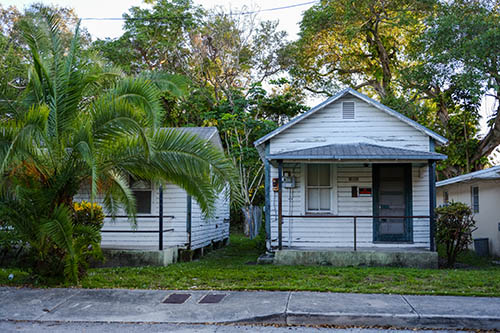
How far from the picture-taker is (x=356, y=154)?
12.3 metres

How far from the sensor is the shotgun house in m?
13.5

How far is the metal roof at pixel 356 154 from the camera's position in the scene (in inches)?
477

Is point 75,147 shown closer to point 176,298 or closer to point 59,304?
point 59,304

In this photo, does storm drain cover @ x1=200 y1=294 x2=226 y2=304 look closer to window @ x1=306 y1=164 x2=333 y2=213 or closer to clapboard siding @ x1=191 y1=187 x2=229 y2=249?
clapboard siding @ x1=191 y1=187 x2=229 y2=249

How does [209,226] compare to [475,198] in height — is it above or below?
below

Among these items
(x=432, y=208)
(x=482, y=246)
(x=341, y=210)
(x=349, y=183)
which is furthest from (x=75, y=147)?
(x=482, y=246)

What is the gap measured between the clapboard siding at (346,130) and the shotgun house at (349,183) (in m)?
0.03

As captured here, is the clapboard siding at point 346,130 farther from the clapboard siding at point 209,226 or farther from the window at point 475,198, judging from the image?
the window at point 475,198

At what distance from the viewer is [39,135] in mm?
8391

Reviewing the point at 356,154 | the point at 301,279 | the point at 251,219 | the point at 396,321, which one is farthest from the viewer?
the point at 251,219

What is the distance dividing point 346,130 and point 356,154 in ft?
5.83

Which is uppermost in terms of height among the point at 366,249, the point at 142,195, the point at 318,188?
the point at 318,188

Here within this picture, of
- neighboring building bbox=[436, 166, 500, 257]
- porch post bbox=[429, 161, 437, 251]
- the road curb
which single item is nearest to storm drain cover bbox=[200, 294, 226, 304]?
the road curb

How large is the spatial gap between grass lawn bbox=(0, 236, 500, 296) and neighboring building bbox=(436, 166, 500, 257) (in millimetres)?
3181
